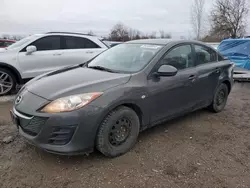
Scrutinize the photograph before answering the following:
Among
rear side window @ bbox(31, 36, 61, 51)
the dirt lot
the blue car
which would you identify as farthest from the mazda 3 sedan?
the blue car

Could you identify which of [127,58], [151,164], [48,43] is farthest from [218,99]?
[48,43]

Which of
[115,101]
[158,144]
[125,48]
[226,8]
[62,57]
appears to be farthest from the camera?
[226,8]

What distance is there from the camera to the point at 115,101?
111 inches

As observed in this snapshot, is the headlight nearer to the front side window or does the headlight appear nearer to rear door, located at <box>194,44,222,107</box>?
the front side window

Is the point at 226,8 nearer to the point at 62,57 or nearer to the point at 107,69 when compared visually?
the point at 62,57

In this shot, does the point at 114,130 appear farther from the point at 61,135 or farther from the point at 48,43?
the point at 48,43

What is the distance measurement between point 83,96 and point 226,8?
38.3 metres

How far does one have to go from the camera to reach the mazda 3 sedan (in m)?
2.62

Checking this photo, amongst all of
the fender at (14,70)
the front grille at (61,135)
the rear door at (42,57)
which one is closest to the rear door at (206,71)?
the front grille at (61,135)

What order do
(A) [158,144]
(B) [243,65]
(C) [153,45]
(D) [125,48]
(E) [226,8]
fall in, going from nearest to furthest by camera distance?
(A) [158,144] < (C) [153,45] < (D) [125,48] < (B) [243,65] < (E) [226,8]

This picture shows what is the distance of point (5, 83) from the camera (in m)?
5.90

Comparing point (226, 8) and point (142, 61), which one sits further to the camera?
point (226, 8)

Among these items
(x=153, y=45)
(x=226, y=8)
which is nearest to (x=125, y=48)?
(x=153, y=45)

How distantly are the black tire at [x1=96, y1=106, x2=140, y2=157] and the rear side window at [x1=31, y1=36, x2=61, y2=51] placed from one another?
14.0 ft
